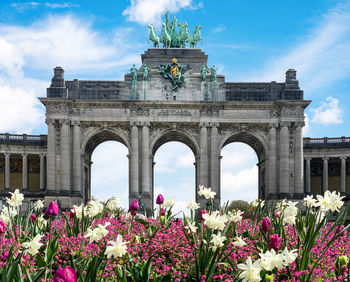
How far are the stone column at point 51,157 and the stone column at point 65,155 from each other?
1.10 m

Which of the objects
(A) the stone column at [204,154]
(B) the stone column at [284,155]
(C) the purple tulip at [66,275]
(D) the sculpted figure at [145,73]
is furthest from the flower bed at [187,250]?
(D) the sculpted figure at [145,73]

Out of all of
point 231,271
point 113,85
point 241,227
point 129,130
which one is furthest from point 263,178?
point 231,271

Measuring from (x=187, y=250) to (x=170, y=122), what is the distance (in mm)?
47145

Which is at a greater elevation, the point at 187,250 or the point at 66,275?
the point at 66,275

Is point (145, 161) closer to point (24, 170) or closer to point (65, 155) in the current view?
point (65, 155)

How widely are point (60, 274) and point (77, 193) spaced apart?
181 ft

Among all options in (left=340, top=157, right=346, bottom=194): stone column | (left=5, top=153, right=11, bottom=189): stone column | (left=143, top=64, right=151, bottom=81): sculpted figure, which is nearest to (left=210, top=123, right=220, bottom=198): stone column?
(left=143, top=64, right=151, bottom=81): sculpted figure

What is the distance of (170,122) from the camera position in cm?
6062

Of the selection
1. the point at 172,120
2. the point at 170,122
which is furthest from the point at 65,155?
the point at 172,120

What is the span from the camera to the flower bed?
9.06 meters

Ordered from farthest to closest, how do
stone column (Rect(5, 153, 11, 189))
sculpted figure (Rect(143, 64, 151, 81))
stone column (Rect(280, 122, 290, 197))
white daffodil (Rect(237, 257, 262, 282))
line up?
1. stone column (Rect(5, 153, 11, 189))
2. sculpted figure (Rect(143, 64, 151, 81))
3. stone column (Rect(280, 122, 290, 197))
4. white daffodil (Rect(237, 257, 262, 282))

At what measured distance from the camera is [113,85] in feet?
202

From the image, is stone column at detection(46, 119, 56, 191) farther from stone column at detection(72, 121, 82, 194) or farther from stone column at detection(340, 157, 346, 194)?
stone column at detection(340, 157, 346, 194)

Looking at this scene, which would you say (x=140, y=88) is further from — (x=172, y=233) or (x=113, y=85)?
(x=172, y=233)
